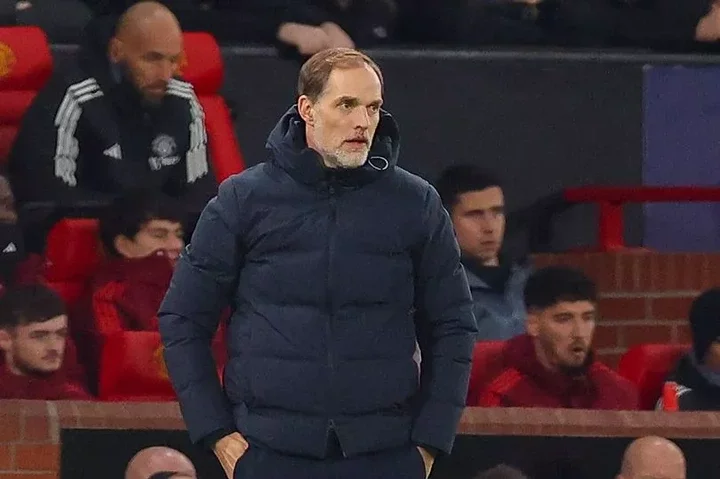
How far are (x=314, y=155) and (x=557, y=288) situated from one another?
108 inches

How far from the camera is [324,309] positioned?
3850mm

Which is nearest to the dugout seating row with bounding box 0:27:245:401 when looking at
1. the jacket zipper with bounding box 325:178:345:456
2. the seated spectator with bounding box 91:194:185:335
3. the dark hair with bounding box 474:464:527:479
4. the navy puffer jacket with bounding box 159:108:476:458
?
the seated spectator with bounding box 91:194:185:335

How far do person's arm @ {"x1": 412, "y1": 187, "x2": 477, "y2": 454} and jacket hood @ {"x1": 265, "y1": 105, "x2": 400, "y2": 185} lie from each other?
5.6 inches

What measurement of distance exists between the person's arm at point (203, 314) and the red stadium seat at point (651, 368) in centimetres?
306

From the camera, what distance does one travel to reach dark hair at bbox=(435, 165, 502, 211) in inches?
277

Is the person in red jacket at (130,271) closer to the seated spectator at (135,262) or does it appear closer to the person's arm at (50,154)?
the seated spectator at (135,262)

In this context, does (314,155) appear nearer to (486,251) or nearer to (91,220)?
(91,220)

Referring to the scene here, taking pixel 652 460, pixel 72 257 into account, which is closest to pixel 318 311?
pixel 652 460

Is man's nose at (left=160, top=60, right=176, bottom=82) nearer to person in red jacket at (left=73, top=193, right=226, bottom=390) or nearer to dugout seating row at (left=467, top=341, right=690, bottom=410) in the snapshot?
person in red jacket at (left=73, top=193, right=226, bottom=390)

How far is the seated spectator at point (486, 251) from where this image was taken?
22.6 feet

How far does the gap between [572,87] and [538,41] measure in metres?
0.28

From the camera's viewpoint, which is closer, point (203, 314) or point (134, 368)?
point (203, 314)

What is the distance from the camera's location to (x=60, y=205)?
267 inches

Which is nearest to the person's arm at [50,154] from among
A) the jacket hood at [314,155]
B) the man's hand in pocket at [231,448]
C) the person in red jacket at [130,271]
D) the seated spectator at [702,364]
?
the person in red jacket at [130,271]
